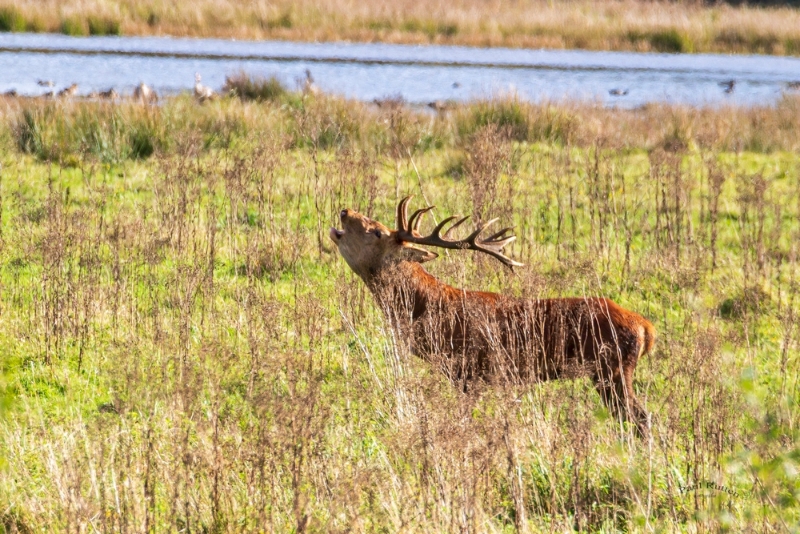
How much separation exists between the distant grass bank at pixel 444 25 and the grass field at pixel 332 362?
22146mm

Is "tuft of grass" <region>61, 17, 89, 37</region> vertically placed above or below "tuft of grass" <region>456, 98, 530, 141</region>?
above

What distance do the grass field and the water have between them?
10905 mm

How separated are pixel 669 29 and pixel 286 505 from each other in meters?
33.1

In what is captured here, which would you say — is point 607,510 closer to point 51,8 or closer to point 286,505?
point 286,505

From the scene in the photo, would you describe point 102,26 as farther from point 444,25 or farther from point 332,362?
point 332,362

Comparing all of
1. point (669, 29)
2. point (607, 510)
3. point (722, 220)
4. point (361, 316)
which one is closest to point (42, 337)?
point (361, 316)

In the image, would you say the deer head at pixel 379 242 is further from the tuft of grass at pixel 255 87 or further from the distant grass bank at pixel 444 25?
the distant grass bank at pixel 444 25

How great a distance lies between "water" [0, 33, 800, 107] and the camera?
23734 mm

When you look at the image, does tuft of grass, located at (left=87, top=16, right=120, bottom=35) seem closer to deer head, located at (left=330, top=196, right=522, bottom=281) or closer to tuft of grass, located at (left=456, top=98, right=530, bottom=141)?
tuft of grass, located at (left=456, top=98, right=530, bottom=141)

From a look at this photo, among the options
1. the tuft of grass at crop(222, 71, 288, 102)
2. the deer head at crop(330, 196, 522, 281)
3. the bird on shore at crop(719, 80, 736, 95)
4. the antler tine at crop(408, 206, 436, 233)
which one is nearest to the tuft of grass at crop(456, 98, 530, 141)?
the tuft of grass at crop(222, 71, 288, 102)

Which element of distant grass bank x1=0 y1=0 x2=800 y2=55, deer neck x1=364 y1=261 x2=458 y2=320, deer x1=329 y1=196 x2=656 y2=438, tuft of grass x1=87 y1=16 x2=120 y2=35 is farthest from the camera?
distant grass bank x1=0 y1=0 x2=800 y2=55

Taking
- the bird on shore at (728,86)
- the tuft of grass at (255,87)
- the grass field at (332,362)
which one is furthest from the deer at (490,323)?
the bird on shore at (728,86)

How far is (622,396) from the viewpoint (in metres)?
5.70

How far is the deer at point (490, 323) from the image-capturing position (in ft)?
17.7
